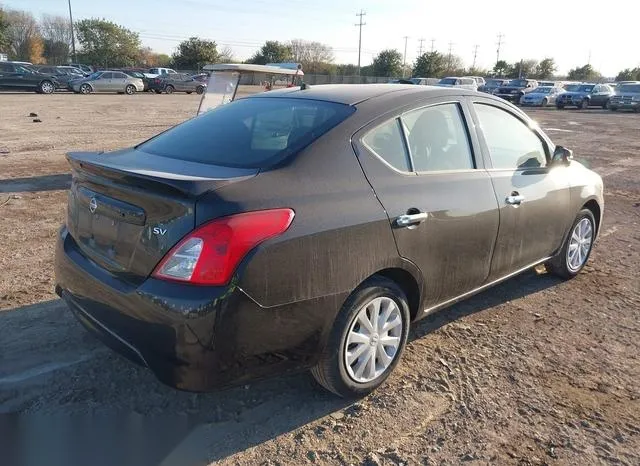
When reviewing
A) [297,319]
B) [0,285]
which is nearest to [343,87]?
[297,319]

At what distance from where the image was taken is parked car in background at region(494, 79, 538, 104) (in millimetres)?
38125

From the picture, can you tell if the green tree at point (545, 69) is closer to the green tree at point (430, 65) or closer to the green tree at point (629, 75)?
the green tree at point (629, 75)

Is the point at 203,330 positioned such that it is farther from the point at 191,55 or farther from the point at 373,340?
the point at 191,55

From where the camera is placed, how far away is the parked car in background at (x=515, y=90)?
38.1 m

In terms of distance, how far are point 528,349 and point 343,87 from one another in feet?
7.22

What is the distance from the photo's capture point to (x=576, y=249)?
4.93 meters

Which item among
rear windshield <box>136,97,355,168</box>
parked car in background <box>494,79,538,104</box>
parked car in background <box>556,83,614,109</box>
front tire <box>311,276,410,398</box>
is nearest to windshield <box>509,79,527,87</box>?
parked car in background <box>494,79,538,104</box>

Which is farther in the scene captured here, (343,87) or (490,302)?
(490,302)

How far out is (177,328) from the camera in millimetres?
2352

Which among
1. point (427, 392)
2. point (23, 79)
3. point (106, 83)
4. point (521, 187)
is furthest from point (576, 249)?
point (106, 83)

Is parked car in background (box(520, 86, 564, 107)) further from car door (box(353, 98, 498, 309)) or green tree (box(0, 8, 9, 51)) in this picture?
green tree (box(0, 8, 9, 51))

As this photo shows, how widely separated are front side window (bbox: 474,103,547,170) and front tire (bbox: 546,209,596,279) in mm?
863

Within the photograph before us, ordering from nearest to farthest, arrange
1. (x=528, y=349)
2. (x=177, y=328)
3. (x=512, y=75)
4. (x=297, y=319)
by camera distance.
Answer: (x=177, y=328) → (x=297, y=319) → (x=528, y=349) → (x=512, y=75)

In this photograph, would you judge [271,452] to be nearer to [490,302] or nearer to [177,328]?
[177,328]
